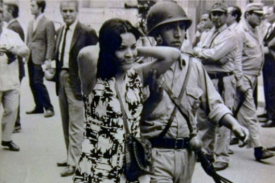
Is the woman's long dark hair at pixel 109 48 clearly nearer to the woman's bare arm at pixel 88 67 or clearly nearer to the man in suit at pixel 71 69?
the woman's bare arm at pixel 88 67

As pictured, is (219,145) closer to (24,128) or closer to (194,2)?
(24,128)

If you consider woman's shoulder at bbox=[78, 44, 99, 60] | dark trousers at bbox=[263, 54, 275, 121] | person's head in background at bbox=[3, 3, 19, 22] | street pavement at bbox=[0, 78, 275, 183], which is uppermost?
woman's shoulder at bbox=[78, 44, 99, 60]

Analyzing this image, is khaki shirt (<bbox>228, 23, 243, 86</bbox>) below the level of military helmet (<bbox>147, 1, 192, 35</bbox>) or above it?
below

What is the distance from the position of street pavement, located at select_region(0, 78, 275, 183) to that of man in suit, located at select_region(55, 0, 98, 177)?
353mm

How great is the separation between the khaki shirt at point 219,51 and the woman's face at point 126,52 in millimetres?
3687

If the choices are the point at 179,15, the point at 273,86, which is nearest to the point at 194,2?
the point at 273,86

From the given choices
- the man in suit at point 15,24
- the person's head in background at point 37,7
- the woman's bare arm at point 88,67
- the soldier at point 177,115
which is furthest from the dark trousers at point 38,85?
the woman's bare arm at point 88,67

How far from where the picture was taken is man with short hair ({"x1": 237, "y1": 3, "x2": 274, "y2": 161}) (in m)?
7.27

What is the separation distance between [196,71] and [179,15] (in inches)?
14.5

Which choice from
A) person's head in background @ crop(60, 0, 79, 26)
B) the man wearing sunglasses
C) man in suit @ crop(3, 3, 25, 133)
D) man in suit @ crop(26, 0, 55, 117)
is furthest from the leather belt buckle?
man in suit @ crop(3, 3, 25, 133)

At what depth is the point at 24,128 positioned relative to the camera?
29.1 feet

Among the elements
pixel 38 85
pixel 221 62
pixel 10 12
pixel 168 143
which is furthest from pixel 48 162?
pixel 168 143

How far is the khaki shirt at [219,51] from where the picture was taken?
22.5ft

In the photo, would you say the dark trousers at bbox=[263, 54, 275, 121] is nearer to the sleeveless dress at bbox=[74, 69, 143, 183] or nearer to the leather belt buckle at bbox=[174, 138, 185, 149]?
the leather belt buckle at bbox=[174, 138, 185, 149]
